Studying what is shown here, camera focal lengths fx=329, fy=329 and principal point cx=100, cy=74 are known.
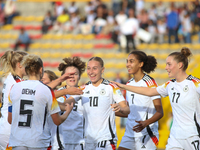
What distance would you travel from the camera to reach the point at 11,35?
843 inches

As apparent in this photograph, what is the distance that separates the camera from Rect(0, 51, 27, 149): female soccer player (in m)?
5.66

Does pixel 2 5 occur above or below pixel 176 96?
above

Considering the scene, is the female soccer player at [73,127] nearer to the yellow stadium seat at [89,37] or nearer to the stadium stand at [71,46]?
the stadium stand at [71,46]

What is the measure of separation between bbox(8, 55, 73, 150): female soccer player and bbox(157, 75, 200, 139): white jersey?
7.61 feet

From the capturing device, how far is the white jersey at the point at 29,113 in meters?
4.71

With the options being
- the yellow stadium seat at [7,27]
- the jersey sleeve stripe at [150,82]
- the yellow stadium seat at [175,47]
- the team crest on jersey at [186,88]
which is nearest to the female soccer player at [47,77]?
the jersey sleeve stripe at [150,82]

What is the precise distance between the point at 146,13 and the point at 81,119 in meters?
12.8

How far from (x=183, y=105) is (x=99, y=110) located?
152 cm

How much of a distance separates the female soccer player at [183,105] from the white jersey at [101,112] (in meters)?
1.00

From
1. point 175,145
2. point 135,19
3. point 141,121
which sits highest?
point 135,19

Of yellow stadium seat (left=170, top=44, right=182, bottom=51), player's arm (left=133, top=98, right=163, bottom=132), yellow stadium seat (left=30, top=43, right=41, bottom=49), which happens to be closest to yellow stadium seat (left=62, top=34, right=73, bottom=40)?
yellow stadium seat (left=30, top=43, right=41, bottom=49)

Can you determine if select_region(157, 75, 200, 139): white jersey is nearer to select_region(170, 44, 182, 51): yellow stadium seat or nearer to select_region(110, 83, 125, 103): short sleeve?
select_region(110, 83, 125, 103): short sleeve

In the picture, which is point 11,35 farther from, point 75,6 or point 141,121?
point 141,121

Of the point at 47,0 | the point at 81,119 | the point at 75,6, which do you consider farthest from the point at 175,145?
the point at 47,0
